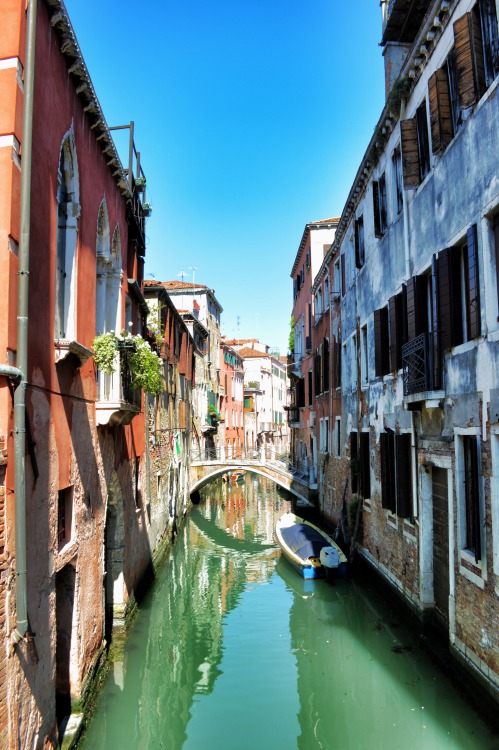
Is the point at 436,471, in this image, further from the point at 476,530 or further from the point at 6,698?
the point at 6,698

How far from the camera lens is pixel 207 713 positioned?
23.2 ft

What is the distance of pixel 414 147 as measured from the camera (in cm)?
853

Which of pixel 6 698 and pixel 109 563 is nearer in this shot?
pixel 6 698

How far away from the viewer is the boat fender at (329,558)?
1251cm

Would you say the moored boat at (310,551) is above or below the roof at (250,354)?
below

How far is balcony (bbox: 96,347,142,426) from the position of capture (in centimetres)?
741

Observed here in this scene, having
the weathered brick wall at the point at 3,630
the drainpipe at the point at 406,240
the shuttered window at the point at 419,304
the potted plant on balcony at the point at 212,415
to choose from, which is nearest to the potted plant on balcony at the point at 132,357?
the weathered brick wall at the point at 3,630

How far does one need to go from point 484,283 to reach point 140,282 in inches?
263

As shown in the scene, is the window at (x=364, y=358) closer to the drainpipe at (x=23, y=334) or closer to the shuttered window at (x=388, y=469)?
the shuttered window at (x=388, y=469)

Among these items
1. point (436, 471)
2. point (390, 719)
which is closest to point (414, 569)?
point (436, 471)

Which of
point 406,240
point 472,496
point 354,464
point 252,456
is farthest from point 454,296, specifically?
point 252,456

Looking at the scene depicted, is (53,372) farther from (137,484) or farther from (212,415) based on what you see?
(212,415)

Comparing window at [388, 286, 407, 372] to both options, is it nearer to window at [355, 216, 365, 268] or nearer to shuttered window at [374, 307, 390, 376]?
shuttered window at [374, 307, 390, 376]

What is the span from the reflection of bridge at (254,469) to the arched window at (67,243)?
15.5 meters
